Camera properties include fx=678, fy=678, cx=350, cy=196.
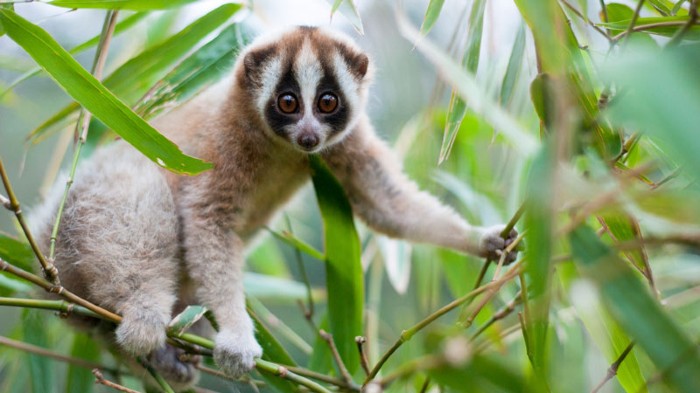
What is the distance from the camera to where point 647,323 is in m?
1.19

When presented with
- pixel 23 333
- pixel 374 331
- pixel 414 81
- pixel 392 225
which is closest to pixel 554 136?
pixel 392 225

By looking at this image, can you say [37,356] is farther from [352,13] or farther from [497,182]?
[497,182]

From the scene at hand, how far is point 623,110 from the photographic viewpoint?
1108mm

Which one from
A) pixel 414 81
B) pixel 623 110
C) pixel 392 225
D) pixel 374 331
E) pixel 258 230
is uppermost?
pixel 414 81

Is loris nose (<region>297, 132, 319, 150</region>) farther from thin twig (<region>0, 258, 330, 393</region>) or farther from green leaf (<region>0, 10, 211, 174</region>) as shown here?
thin twig (<region>0, 258, 330, 393</region>)

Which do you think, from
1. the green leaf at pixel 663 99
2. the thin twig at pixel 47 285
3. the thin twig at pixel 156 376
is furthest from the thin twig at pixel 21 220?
the green leaf at pixel 663 99

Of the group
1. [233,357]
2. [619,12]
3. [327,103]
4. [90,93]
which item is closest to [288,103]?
[327,103]

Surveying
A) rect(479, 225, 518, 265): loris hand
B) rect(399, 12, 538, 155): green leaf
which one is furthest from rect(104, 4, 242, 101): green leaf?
rect(479, 225, 518, 265): loris hand

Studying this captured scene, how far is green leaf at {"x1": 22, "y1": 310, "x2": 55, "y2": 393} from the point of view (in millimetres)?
2602

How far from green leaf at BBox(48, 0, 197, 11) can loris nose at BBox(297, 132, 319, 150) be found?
0.66 metres

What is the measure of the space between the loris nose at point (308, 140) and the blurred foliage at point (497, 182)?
0.17 metres

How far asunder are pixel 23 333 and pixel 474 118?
7.22 feet

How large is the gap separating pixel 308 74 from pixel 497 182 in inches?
52.0

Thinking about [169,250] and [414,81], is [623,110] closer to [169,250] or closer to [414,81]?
[169,250]
